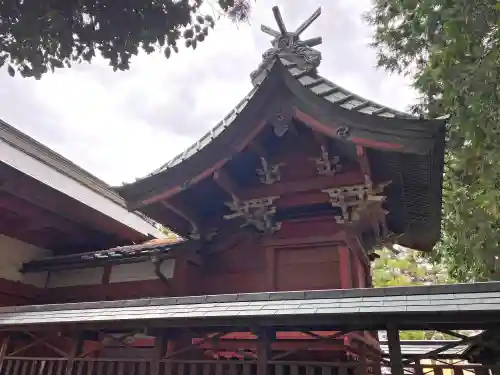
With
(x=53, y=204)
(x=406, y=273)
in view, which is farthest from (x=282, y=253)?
(x=406, y=273)

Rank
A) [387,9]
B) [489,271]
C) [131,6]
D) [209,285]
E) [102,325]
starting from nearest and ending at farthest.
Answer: [131,6]
[102,325]
[209,285]
[489,271]
[387,9]

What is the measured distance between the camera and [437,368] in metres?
4.52

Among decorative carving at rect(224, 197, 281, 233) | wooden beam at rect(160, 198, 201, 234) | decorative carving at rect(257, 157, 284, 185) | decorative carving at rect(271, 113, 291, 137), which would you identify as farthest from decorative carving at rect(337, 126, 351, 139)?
wooden beam at rect(160, 198, 201, 234)

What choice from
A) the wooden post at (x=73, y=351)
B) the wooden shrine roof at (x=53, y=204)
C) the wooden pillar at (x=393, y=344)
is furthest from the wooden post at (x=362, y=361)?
the wooden shrine roof at (x=53, y=204)

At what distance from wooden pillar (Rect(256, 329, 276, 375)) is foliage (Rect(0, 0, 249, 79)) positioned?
10.1 feet

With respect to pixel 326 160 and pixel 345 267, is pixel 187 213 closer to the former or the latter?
pixel 326 160

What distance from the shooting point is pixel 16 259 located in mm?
8219

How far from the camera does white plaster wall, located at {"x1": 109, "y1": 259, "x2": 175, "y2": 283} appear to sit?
7.00 m

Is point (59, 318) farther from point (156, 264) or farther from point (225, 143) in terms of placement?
point (225, 143)

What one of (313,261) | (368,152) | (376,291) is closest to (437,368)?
(376,291)

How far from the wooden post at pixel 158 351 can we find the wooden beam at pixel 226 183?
218cm

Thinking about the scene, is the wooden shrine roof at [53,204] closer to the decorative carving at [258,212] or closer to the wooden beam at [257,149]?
the decorative carving at [258,212]

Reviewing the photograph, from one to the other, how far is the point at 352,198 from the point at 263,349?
227 centimetres

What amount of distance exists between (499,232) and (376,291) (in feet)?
14.7
